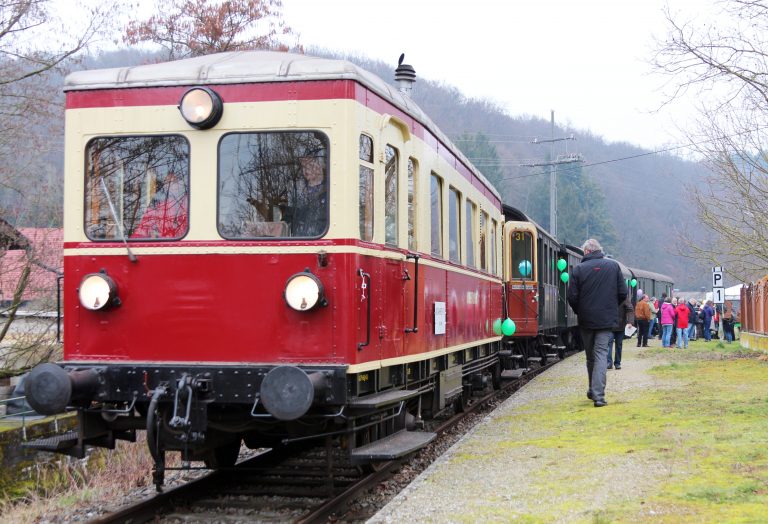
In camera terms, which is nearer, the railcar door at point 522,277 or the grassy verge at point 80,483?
the grassy verge at point 80,483

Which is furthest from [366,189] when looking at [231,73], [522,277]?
[522,277]

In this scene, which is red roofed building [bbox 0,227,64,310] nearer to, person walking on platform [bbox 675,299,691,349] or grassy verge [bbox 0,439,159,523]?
grassy verge [bbox 0,439,159,523]

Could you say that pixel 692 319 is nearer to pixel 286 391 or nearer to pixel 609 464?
pixel 609 464

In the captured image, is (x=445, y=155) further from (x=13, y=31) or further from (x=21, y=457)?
(x=13, y=31)

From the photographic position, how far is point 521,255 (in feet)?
55.3

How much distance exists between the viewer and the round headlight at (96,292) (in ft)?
21.1

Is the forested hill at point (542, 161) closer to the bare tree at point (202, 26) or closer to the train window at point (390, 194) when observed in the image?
the bare tree at point (202, 26)

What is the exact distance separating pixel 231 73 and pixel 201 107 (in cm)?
35

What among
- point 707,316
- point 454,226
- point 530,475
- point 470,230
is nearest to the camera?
point 530,475

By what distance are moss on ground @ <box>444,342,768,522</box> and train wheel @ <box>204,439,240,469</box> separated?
2049 mm

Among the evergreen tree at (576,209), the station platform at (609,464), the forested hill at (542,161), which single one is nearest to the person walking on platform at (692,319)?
the station platform at (609,464)

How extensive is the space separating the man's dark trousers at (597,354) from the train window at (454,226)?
2.03 meters

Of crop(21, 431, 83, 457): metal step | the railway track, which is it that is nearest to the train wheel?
the railway track

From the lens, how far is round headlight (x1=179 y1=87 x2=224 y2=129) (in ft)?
20.9
